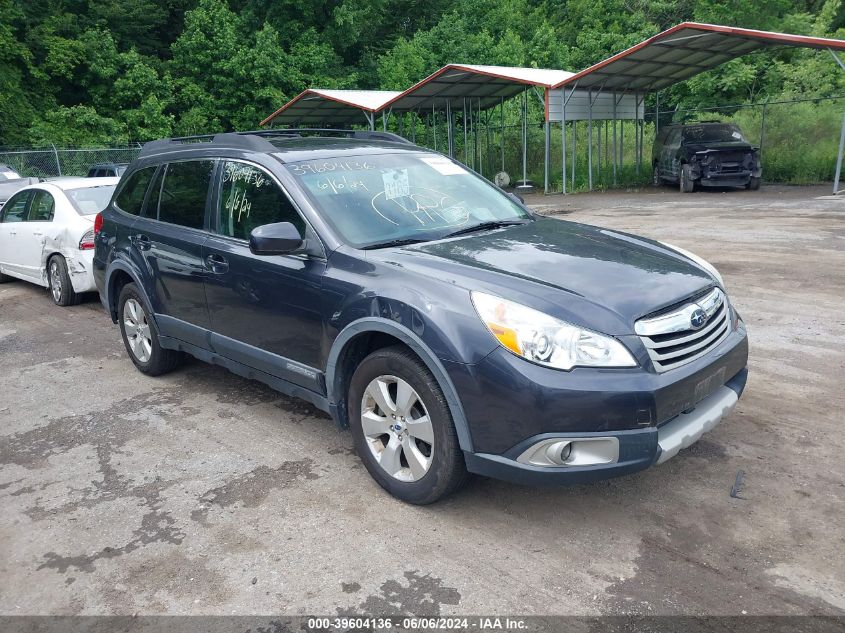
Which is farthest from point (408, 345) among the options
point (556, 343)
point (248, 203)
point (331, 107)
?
point (331, 107)

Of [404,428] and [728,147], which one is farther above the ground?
[728,147]

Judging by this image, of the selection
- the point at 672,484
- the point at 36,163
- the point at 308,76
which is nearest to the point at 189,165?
the point at 672,484

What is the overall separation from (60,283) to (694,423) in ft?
25.5

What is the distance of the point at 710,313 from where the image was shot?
361 cm

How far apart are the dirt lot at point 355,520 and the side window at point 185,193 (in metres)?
1.31

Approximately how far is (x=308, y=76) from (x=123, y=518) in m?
32.5

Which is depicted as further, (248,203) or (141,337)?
(141,337)

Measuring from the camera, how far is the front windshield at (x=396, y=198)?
4082mm

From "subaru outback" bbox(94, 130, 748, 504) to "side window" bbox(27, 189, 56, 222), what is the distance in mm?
4322

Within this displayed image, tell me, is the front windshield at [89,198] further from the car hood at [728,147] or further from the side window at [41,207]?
the car hood at [728,147]

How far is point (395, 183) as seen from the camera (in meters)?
4.46

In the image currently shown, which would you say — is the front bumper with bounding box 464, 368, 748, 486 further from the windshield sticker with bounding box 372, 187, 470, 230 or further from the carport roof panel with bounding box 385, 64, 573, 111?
the carport roof panel with bounding box 385, 64, 573, 111

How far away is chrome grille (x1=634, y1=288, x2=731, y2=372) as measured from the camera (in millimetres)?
3215

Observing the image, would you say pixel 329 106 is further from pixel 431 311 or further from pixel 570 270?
pixel 431 311
